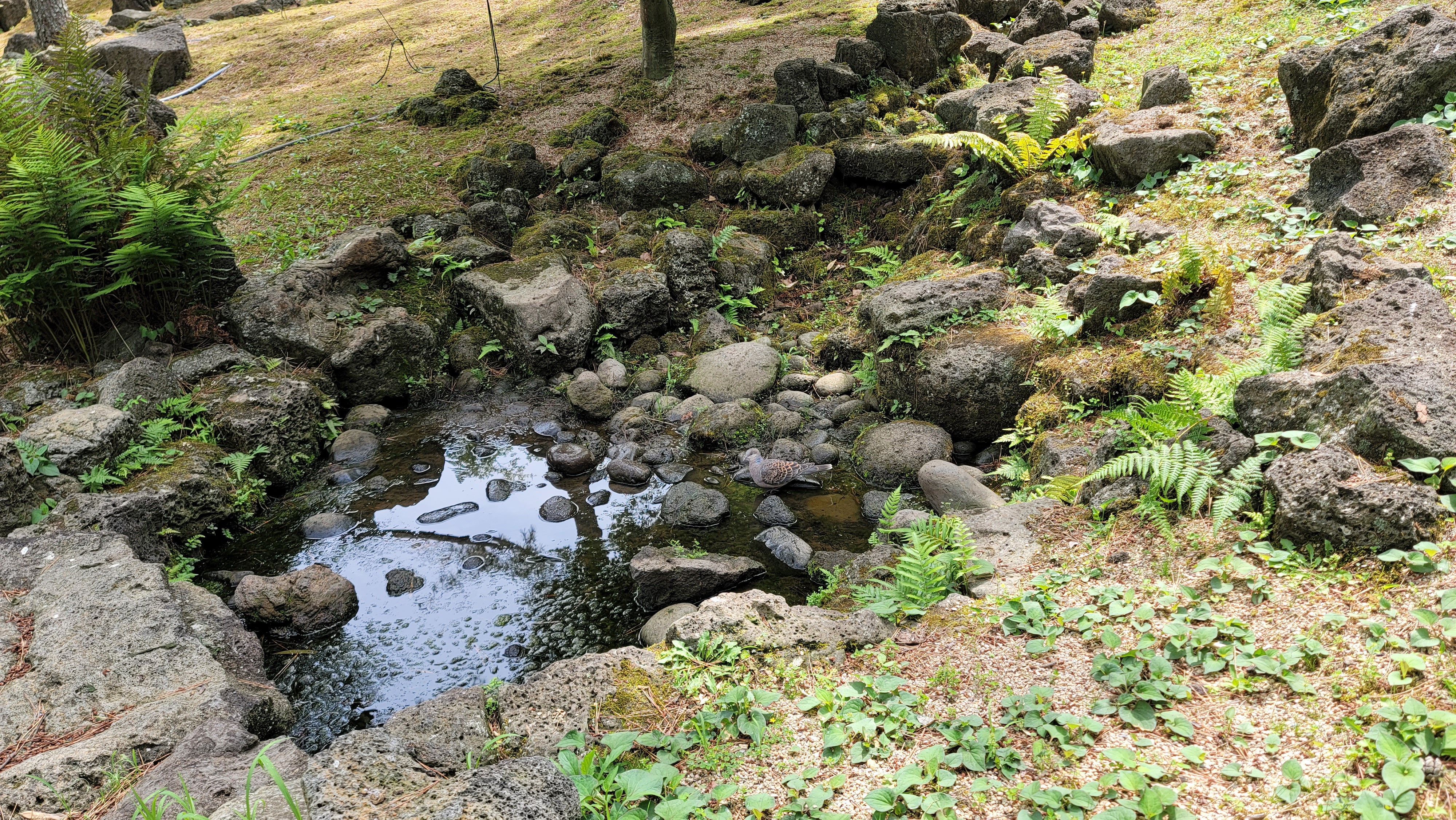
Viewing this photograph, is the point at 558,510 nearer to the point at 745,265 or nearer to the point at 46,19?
the point at 745,265

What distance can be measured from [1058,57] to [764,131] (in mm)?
3419

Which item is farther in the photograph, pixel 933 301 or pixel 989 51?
pixel 989 51

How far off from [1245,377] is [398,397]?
7.01 metres

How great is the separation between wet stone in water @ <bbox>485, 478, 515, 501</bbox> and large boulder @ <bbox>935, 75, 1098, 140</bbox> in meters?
5.81

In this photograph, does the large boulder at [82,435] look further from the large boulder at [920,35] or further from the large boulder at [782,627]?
the large boulder at [920,35]

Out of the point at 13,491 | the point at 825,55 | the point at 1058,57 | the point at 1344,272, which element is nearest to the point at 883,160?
the point at 1058,57

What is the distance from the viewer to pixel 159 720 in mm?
3371

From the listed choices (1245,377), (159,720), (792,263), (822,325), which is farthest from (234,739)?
(792,263)

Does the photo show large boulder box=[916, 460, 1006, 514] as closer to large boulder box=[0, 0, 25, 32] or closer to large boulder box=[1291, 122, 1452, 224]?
large boulder box=[1291, 122, 1452, 224]

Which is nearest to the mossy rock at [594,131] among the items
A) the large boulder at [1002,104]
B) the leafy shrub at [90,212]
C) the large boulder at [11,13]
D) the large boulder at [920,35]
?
the large boulder at [920,35]

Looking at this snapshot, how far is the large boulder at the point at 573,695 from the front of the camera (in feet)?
10.6

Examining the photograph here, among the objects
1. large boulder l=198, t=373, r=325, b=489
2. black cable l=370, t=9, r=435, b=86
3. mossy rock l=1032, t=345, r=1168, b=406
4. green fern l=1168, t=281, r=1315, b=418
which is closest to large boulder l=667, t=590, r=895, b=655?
green fern l=1168, t=281, r=1315, b=418

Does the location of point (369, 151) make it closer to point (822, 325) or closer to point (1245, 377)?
point (822, 325)

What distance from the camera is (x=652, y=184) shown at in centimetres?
976
